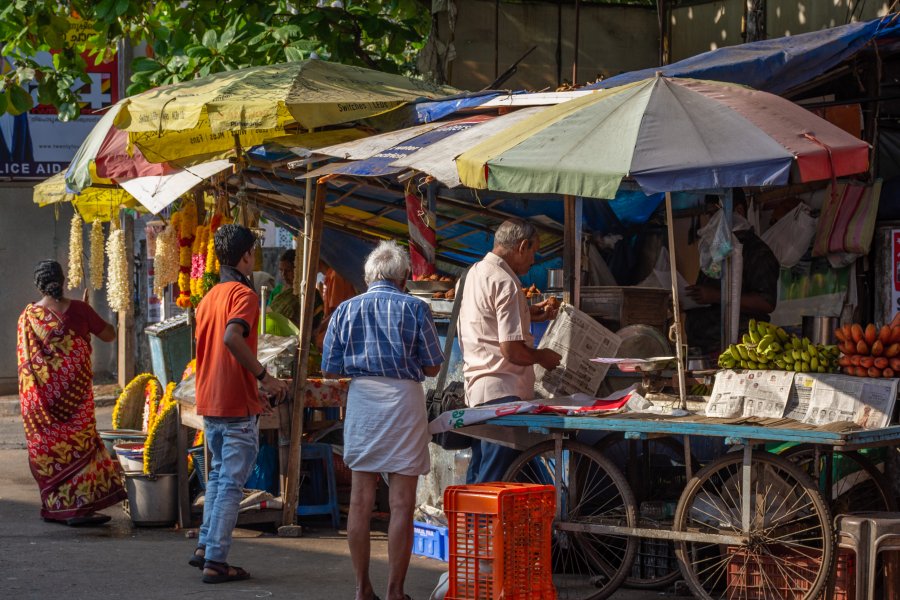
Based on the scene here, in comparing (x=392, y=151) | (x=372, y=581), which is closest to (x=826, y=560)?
(x=372, y=581)

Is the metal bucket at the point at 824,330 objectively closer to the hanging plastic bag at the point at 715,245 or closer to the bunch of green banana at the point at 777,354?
the bunch of green banana at the point at 777,354

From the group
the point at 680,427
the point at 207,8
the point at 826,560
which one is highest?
the point at 207,8

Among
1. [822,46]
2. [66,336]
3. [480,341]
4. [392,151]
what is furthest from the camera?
[66,336]

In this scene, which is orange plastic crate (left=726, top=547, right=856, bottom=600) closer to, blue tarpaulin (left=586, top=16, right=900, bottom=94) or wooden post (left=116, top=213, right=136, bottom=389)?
blue tarpaulin (left=586, top=16, right=900, bottom=94)

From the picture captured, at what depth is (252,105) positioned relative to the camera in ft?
26.3

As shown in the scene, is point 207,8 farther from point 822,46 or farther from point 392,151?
point 822,46

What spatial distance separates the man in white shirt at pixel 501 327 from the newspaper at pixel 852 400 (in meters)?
1.32

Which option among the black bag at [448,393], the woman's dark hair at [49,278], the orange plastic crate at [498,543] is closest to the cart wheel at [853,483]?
the orange plastic crate at [498,543]

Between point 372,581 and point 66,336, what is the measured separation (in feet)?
10.4

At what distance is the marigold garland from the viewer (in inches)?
396

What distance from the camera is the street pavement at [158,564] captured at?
6.64 metres

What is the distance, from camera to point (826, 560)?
571 centimetres

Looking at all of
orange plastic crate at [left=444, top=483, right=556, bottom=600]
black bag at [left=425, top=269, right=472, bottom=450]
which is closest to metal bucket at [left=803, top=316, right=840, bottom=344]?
black bag at [left=425, top=269, right=472, bottom=450]

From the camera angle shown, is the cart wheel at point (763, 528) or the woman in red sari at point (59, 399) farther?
the woman in red sari at point (59, 399)
